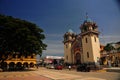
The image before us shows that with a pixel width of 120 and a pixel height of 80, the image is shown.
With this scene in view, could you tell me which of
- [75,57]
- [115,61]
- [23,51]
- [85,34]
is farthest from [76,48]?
[23,51]

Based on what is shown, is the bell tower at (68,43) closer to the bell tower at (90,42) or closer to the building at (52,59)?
the bell tower at (90,42)

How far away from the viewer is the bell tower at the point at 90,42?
5601 centimetres

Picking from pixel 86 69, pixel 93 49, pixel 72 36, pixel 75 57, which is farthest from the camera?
pixel 72 36

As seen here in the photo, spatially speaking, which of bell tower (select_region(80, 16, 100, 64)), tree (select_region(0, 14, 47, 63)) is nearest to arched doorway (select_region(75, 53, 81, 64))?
bell tower (select_region(80, 16, 100, 64))

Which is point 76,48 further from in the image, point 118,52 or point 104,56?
point 118,52

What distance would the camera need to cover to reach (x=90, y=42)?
56906 mm

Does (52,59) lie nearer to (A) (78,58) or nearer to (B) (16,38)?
(A) (78,58)

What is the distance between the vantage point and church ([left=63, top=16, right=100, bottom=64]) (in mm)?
56447

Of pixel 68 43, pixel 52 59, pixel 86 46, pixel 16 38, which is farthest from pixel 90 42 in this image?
pixel 52 59

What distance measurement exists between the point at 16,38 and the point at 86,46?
29192 millimetres

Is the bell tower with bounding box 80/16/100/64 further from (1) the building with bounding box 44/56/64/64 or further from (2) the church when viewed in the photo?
(1) the building with bounding box 44/56/64/64

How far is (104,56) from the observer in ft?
187

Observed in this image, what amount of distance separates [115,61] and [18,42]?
31389 millimetres

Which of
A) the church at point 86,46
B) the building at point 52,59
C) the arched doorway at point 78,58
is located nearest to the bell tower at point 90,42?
the church at point 86,46
